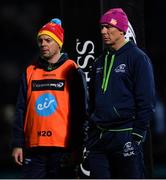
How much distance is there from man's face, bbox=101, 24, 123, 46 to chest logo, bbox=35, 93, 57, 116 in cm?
60

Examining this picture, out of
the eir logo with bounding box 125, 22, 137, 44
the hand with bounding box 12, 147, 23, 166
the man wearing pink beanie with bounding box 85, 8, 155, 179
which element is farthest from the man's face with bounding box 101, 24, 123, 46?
the hand with bounding box 12, 147, 23, 166

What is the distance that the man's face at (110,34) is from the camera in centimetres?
511

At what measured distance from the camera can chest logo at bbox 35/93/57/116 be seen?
5312 mm

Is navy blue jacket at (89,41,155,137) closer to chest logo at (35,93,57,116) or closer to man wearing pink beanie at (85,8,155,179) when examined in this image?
man wearing pink beanie at (85,8,155,179)

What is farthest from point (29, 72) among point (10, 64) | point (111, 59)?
point (10, 64)

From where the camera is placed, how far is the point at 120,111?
4996 mm

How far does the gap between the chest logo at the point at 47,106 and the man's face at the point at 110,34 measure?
0.60 m

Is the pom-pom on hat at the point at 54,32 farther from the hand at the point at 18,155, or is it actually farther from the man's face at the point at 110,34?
the hand at the point at 18,155

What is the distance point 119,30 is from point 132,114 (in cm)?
62

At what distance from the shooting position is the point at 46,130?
5.32 m

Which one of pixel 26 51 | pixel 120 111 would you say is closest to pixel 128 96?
pixel 120 111

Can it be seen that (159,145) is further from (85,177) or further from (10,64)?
(85,177)

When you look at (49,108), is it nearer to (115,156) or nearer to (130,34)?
(115,156)

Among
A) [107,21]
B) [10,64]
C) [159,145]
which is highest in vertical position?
[107,21]
